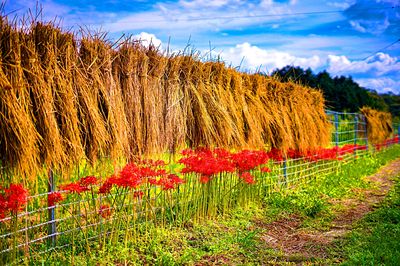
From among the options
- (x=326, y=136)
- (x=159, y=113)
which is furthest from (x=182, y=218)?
(x=326, y=136)

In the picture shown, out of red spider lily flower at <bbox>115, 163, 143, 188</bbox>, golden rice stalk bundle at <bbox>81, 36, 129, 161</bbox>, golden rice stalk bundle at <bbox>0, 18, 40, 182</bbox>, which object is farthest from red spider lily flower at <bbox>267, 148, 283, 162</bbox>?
golden rice stalk bundle at <bbox>0, 18, 40, 182</bbox>

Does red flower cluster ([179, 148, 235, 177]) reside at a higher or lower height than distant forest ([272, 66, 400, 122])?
lower

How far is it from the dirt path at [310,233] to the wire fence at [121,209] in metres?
0.87

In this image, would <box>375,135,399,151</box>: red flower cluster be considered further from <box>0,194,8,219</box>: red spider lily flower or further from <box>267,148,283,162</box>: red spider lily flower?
<box>0,194,8,219</box>: red spider lily flower

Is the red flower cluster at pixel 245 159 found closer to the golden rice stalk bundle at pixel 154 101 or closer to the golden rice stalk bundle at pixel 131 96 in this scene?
the golden rice stalk bundle at pixel 154 101

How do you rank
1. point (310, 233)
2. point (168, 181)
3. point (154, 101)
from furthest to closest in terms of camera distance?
point (310, 233)
point (154, 101)
point (168, 181)

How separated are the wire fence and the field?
0.03 m

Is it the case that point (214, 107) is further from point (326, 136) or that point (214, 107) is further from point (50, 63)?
point (326, 136)

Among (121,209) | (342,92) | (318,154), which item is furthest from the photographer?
(342,92)

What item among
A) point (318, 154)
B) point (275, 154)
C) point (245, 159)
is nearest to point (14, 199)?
point (245, 159)

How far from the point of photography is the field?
4156 mm

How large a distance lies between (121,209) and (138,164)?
69 centimetres

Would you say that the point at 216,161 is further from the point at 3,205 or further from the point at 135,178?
the point at 3,205

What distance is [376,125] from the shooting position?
719 inches
